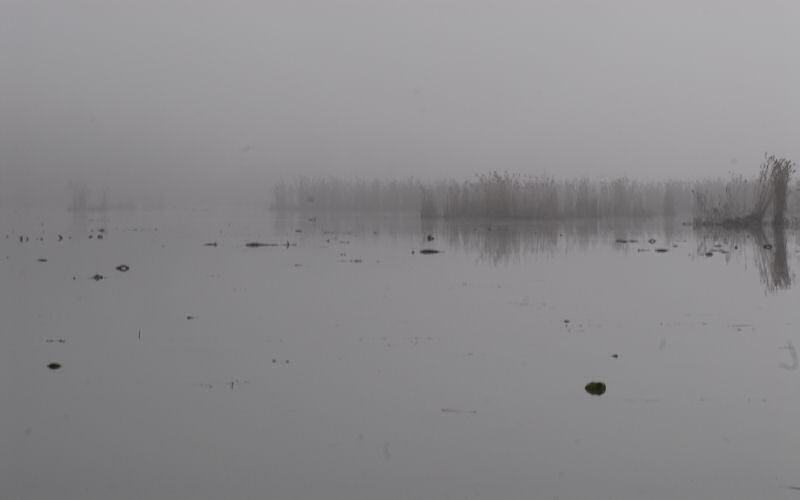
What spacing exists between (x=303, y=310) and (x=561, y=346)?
7.38 feet

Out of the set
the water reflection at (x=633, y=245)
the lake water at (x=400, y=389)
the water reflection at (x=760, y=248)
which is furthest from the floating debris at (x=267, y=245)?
the water reflection at (x=760, y=248)

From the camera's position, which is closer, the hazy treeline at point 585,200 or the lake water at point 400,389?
the lake water at point 400,389

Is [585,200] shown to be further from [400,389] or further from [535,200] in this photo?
[400,389]

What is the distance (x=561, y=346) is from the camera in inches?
180

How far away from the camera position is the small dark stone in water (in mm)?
3527

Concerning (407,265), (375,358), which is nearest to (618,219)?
(407,265)

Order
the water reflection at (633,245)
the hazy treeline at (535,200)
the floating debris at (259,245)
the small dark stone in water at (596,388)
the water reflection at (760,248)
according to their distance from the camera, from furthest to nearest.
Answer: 1. the hazy treeline at (535,200)
2. the floating debris at (259,245)
3. the water reflection at (633,245)
4. the water reflection at (760,248)
5. the small dark stone in water at (596,388)

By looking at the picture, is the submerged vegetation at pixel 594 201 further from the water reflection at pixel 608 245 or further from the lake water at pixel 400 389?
the lake water at pixel 400 389

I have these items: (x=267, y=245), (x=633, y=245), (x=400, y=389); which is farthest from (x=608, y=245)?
(x=400, y=389)

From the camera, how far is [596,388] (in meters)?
3.58

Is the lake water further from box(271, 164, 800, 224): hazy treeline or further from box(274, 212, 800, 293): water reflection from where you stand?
box(271, 164, 800, 224): hazy treeline

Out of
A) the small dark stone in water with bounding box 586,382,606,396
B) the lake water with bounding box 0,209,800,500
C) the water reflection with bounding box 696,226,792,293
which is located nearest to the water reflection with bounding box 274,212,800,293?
the water reflection with bounding box 696,226,792,293

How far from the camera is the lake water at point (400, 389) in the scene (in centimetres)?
260

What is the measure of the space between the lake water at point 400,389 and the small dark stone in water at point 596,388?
0.04m
